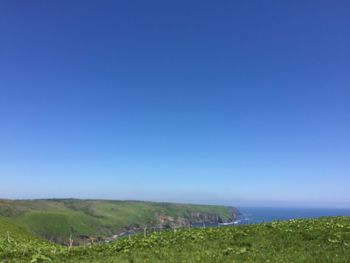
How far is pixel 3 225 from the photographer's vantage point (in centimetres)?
8850

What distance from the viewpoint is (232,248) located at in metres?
28.8

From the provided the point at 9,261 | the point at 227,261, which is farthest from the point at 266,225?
the point at 9,261

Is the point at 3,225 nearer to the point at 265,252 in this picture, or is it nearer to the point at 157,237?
the point at 157,237

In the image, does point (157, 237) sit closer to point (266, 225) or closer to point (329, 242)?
point (266, 225)

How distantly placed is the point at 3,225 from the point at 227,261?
75588 millimetres

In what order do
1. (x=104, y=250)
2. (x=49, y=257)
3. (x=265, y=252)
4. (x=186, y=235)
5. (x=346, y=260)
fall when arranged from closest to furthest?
(x=346, y=260), (x=265, y=252), (x=49, y=257), (x=104, y=250), (x=186, y=235)

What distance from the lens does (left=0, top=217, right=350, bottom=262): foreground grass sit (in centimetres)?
2502

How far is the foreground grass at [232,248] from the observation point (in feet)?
82.1

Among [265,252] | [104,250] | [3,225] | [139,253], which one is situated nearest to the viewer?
[265,252]

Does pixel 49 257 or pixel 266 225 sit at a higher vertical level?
pixel 266 225

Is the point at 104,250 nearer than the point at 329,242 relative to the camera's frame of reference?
No

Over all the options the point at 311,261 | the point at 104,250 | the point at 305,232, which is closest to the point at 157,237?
the point at 104,250

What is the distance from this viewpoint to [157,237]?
3844 centimetres

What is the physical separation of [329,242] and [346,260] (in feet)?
24.2
